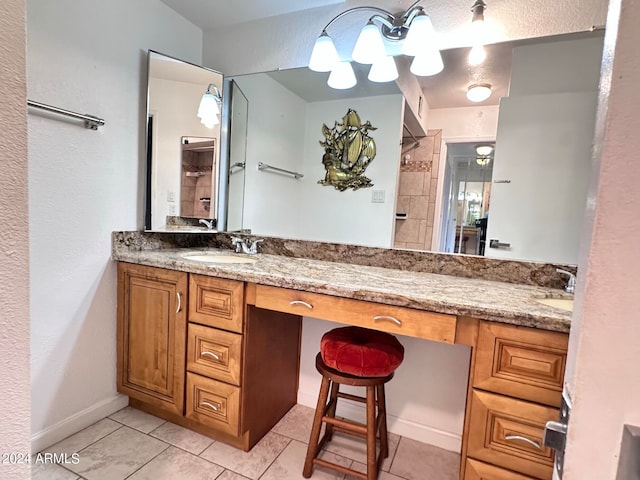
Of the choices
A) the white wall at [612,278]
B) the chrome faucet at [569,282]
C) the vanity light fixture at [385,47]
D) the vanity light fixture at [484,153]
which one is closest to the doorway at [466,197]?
the vanity light fixture at [484,153]

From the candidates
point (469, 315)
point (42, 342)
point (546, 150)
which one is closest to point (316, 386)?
point (469, 315)

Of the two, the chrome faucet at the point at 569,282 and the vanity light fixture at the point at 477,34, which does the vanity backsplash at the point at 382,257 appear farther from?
the vanity light fixture at the point at 477,34

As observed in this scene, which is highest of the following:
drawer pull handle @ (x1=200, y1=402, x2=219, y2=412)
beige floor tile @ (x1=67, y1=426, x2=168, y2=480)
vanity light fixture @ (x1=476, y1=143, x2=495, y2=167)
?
vanity light fixture @ (x1=476, y1=143, x2=495, y2=167)

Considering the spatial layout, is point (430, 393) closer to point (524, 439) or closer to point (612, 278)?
point (524, 439)

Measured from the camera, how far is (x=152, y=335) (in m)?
1.67

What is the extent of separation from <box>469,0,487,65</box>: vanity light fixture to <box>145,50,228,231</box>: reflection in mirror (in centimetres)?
141

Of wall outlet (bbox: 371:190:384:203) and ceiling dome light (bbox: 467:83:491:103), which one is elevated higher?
ceiling dome light (bbox: 467:83:491:103)

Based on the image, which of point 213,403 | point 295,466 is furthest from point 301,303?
point 295,466

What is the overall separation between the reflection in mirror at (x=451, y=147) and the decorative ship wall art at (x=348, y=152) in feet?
0.13

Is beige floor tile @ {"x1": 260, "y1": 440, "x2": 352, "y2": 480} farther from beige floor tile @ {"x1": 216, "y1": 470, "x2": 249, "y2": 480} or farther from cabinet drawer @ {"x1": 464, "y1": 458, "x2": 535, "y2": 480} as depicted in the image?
cabinet drawer @ {"x1": 464, "y1": 458, "x2": 535, "y2": 480}

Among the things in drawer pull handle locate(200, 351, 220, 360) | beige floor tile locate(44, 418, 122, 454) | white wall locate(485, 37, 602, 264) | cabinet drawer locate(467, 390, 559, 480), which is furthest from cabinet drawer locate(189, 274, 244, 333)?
white wall locate(485, 37, 602, 264)

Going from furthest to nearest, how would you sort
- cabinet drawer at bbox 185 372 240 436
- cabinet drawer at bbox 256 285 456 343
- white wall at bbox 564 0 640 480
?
cabinet drawer at bbox 185 372 240 436, cabinet drawer at bbox 256 285 456 343, white wall at bbox 564 0 640 480

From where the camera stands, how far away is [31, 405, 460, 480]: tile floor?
4.65 ft

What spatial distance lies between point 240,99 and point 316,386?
5.94ft
